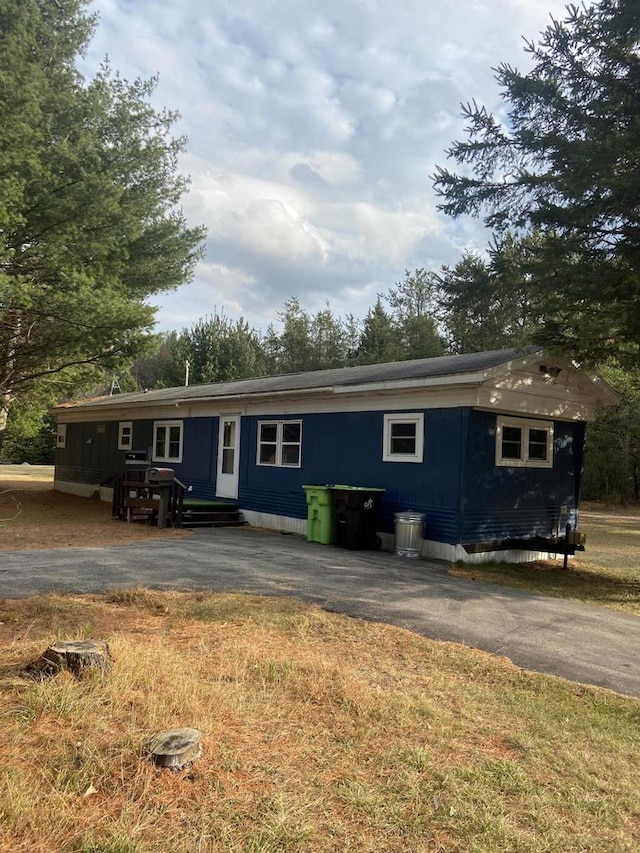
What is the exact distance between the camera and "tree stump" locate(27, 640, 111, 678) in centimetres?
360

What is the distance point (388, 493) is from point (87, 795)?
9203 mm

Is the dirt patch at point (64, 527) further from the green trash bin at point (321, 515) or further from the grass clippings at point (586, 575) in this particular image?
the grass clippings at point (586, 575)

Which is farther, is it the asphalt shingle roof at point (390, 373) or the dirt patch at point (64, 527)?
the asphalt shingle roof at point (390, 373)

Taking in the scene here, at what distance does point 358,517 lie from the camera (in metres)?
11.2

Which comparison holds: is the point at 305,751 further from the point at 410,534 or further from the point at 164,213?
the point at 164,213

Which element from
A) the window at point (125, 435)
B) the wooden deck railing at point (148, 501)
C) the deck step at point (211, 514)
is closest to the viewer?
the wooden deck railing at point (148, 501)

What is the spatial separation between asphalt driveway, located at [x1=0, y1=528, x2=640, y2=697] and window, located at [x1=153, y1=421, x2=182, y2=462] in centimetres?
689

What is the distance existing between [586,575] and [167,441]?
1172 centimetres

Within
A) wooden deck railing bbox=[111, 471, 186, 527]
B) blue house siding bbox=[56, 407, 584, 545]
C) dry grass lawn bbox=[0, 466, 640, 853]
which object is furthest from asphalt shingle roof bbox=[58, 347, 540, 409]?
dry grass lawn bbox=[0, 466, 640, 853]

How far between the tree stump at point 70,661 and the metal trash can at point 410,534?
7.40 meters

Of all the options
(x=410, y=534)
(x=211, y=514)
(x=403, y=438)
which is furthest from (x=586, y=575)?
(x=211, y=514)

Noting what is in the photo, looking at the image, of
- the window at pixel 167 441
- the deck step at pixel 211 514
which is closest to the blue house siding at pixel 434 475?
the deck step at pixel 211 514

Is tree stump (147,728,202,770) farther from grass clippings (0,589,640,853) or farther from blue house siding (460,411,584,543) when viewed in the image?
blue house siding (460,411,584,543)

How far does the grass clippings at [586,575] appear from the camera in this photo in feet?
28.6
